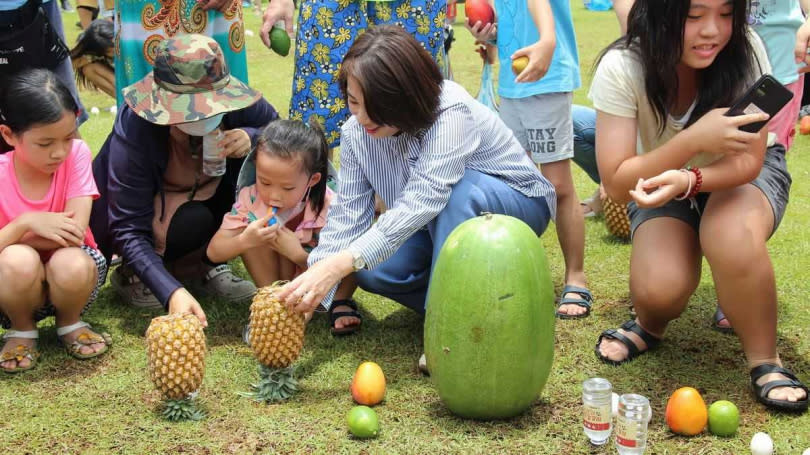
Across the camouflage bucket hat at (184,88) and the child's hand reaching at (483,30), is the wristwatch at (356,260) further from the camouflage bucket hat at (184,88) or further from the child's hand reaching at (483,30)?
the child's hand reaching at (483,30)

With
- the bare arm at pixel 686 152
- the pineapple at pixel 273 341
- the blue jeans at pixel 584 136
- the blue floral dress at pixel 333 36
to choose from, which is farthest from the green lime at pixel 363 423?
the blue jeans at pixel 584 136

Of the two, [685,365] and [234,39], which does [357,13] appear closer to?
[234,39]

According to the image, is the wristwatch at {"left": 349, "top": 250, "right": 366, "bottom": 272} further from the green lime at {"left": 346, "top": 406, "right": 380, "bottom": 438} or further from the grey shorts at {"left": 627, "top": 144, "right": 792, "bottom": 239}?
the grey shorts at {"left": 627, "top": 144, "right": 792, "bottom": 239}

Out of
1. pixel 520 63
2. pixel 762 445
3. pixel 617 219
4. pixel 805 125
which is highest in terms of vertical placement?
pixel 520 63

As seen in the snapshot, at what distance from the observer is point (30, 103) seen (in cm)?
366

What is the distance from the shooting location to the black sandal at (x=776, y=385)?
318 cm

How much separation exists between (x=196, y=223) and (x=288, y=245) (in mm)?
605

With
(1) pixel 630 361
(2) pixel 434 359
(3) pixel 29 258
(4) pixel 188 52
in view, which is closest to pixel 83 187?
(3) pixel 29 258

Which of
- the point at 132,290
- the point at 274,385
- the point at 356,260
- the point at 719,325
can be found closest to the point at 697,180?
the point at 719,325

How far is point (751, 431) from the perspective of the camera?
310cm

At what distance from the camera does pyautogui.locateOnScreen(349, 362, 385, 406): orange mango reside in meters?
3.31

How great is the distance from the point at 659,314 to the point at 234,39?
2.75 meters

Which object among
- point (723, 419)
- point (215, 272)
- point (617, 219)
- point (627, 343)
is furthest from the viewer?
point (617, 219)

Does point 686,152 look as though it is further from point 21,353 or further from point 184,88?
point 21,353
